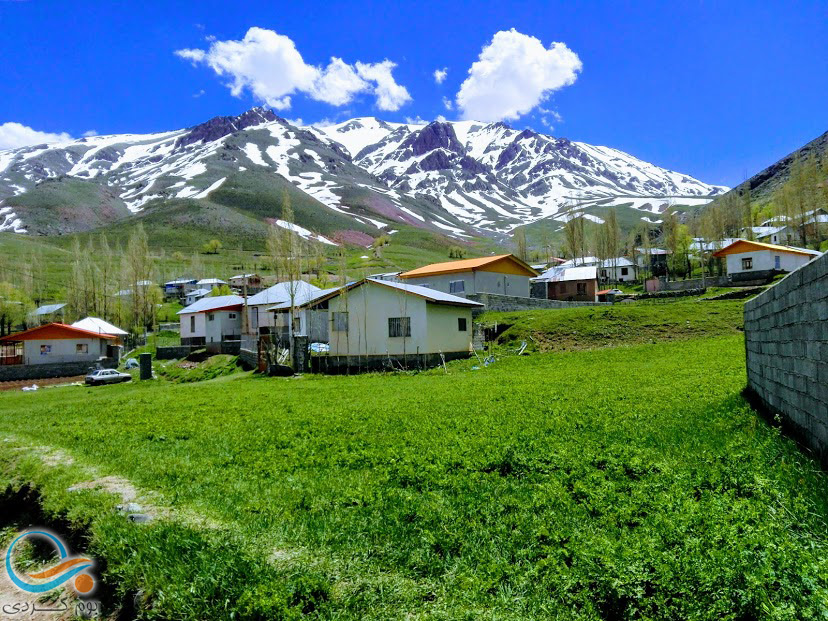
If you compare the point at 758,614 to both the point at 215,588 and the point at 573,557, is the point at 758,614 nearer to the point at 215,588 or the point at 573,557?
the point at 573,557

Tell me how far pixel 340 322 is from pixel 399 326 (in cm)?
420

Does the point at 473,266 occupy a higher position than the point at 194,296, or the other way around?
the point at 194,296

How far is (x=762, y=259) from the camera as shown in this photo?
5741 cm

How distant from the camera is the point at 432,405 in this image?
47.5 feet

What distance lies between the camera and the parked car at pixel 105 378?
125 feet

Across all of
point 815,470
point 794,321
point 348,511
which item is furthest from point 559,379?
point 348,511

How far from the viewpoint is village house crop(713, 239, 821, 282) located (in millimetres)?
Result: 55688

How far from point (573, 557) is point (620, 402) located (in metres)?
8.64

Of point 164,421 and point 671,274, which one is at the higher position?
point 671,274

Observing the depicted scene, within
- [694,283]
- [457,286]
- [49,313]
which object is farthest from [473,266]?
[49,313]

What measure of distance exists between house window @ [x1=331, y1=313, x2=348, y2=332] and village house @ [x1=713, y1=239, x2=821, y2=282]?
1780 inches

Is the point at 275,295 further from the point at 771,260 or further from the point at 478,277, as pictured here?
the point at 771,260

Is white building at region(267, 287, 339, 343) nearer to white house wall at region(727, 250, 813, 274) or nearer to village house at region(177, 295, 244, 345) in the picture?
village house at region(177, 295, 244, 345)

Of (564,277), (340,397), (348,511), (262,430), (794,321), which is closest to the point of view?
(348,511)
